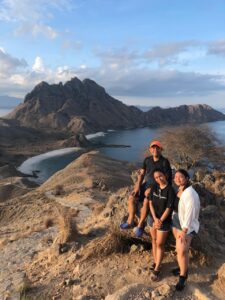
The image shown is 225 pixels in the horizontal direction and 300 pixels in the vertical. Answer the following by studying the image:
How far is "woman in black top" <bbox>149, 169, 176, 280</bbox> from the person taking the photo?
6.80 metres

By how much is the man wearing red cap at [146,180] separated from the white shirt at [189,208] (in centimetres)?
106

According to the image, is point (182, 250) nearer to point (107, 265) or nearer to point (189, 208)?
point (189, 208)

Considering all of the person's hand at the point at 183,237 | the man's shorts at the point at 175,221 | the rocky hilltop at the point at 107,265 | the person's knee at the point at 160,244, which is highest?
the man's shorts at the point at 175,221

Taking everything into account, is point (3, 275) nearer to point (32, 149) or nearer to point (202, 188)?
point (202, 188)

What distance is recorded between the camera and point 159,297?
650cm

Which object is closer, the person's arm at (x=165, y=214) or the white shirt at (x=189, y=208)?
the white shirt at (x=189, y=208)

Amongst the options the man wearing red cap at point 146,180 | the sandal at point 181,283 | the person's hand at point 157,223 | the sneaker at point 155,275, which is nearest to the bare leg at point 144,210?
the man wearing red cap at point 146,180

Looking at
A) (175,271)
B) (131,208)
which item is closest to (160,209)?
(175,271)

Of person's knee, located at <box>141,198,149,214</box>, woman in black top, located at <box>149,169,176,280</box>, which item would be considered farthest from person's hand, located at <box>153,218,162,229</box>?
person's knee, located at <box>141,198,149,214</box>

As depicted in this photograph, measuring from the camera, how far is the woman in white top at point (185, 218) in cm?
634

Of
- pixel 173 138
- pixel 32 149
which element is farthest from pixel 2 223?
pixel 32 149

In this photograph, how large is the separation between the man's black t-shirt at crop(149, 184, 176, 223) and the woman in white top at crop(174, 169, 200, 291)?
0.63ft

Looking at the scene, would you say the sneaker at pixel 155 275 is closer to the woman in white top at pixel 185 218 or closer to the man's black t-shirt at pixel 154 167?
the woman in white top at pixel 185 218

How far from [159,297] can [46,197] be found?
17431 millimetres
